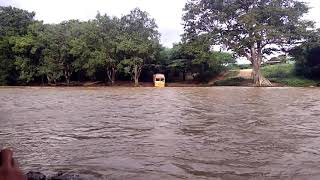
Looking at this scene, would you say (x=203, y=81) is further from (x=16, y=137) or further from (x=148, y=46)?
(x=16, y=137)

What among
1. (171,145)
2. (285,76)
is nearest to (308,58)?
(285,76)

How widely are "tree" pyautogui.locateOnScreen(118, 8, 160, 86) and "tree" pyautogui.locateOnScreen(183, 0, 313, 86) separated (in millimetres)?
3691

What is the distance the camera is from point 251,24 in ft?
127

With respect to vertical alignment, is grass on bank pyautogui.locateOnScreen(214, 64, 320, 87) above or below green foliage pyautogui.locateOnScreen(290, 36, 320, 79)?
below

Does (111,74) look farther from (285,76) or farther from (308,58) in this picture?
(308,58)

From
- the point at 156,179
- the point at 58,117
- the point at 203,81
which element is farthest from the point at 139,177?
the point at 203,81

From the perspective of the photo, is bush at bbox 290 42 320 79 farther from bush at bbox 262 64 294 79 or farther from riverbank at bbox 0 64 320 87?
bush at bbox 262 64 294 79

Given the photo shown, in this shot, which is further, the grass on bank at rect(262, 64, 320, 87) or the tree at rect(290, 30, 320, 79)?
the grass on bank at rect(262, 64, 320, 87)

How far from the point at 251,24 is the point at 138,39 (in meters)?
11.5

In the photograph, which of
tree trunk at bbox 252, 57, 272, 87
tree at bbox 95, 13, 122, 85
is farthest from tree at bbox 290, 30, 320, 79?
tree at bbox 95, 13, 122, 85

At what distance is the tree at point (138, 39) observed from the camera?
42938mm

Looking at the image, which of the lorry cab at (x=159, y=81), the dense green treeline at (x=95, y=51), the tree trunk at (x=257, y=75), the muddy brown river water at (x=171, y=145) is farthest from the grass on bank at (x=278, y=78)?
the muddy brown river water at (x=171, y=145)

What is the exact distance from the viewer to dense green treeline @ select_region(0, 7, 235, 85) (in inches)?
1706

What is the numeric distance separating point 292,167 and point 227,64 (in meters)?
45.2
